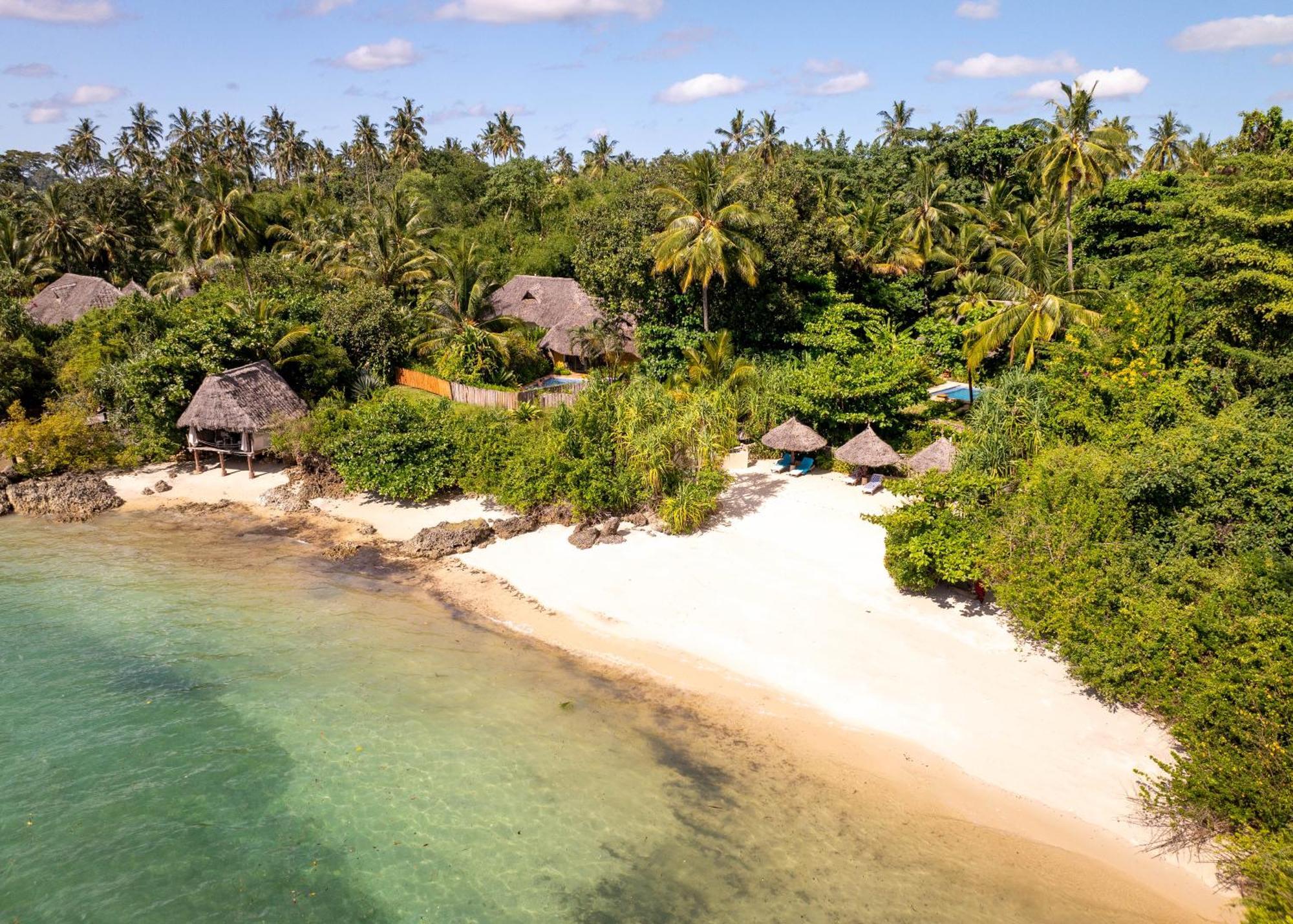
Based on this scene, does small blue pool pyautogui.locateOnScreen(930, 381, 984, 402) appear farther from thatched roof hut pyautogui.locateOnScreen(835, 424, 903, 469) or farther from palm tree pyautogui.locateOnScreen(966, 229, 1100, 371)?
thatched roof hut pyautogui.locateOnScreen(835, 424, 903, 469)

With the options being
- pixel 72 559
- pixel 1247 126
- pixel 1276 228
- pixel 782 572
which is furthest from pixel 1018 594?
pixel 72 559

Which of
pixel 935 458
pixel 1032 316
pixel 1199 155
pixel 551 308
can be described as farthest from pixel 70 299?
pixel 1199 155

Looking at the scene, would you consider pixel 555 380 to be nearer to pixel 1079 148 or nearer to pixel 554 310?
pixel 554 310

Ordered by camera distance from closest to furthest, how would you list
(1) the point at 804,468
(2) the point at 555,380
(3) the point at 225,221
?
(1) the point at 804,468 → (2) the point at 555,380 → (3) the point at 225,221

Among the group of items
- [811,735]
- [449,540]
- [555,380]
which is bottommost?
[811,735]

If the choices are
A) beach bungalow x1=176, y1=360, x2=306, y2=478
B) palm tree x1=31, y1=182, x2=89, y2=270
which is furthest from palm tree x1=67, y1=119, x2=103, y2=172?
beach bungalow x1=176, y1=360, x2=306, y2=478

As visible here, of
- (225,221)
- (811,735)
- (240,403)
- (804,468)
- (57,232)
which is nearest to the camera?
(811,735)

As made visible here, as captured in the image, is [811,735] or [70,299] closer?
[811,735]

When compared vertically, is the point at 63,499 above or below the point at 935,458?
below
